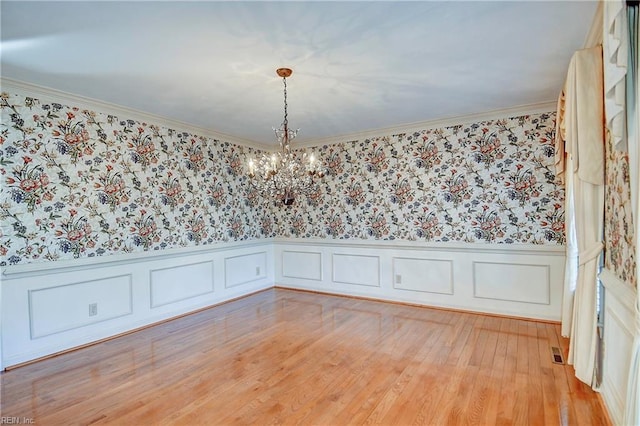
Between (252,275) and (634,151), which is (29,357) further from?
(634,151)

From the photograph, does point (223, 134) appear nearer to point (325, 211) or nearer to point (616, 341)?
point (325, 211)

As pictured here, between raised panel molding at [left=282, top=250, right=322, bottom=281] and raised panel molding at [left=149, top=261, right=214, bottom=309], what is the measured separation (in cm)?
146

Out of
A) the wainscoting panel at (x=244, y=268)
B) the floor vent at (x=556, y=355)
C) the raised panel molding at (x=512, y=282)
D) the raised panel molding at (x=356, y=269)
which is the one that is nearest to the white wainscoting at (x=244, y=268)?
the wainscoting panel at (x=244, y=268)

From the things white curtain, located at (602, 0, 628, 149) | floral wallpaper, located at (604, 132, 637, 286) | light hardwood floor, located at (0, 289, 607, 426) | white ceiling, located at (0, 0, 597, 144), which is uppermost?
white ceiling, located at (0, 0, 597, 144)

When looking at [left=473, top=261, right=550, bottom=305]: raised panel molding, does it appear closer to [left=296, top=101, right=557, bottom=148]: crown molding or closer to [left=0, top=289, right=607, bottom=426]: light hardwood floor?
[left=0, top=289, right=607, bottom=426]: light hardwood floor

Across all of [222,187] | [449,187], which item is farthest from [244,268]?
[449,187]

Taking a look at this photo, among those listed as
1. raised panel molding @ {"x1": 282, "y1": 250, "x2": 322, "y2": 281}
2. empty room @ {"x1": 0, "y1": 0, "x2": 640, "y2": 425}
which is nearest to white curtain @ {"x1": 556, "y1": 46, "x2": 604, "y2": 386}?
empty room @ {"x1": 0, "y1": 0, "x2": 640, "y2": 425}

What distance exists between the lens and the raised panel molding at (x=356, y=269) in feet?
16.7

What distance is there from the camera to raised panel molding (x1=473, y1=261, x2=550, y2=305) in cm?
396

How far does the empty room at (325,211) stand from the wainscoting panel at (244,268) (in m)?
0.04

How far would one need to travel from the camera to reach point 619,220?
6.56ft

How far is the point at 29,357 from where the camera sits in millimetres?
3092

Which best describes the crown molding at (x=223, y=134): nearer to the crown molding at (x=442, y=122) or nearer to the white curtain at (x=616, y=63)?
the crown molding at (x=442, y=122)

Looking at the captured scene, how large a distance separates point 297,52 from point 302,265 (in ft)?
12.7
